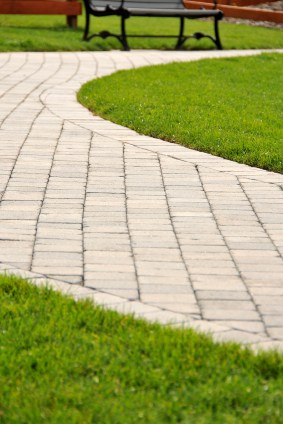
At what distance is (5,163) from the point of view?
7.43 m

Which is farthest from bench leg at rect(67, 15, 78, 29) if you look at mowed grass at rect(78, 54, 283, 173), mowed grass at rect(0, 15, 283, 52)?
mowed grass at rect(78, 54, 283, 173)

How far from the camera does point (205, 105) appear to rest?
398 inches

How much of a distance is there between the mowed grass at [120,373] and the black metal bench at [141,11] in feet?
38.6

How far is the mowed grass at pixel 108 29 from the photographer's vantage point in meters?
15.4

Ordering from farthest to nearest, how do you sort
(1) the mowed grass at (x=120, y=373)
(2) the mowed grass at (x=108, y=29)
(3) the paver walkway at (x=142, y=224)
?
(2) the mowed grass at (x=108, y=29) → (3) the paver walkway at (x=142, y=224) → (1) the mowed grass at (x=120, y=373)

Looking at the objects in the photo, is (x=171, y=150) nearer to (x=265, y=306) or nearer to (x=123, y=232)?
(x=123, y=232)

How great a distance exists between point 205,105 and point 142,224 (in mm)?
4389

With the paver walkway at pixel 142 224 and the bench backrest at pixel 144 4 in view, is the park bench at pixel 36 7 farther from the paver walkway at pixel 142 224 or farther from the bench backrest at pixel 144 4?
the paver walkway at pixel 142 224

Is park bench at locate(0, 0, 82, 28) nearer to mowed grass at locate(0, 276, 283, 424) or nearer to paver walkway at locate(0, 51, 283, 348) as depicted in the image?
paver walkway at locate(0, 51, 283, 348)

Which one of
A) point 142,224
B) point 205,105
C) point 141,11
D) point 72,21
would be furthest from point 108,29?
point 142,224

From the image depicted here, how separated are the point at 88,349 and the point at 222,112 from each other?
5995mm

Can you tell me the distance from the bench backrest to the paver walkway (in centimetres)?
726

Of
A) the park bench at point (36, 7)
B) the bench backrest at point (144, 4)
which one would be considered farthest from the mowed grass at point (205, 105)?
the park bench at point (36, 7)

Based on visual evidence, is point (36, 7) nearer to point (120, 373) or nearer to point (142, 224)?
point (142, 224)
